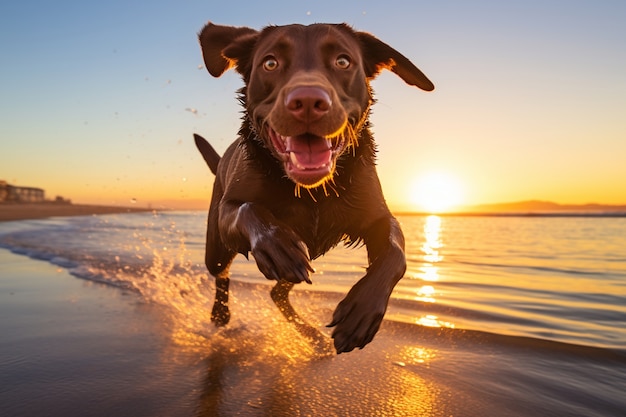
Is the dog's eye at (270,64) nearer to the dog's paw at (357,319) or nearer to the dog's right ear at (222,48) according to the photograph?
the dog's right ear at (222,48)

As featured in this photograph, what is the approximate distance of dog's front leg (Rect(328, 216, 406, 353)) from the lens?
252 centimetres

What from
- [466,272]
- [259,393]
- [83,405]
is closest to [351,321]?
[259,393]

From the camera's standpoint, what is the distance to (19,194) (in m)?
55.3

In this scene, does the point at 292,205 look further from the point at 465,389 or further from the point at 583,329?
the point at 583,329

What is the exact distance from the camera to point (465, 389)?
3.01 metres

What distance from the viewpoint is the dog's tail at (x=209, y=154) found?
5.77 metres

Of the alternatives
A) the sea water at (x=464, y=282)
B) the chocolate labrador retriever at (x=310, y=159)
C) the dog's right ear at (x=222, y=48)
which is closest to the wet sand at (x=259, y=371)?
the chocolate labrador retriever at (x=310, y=159)

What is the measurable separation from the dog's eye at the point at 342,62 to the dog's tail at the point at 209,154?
290 cm

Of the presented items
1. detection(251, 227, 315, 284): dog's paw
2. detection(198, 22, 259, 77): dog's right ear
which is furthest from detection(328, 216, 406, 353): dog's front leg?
detection(198, 22, 259, 77): dog's right ear

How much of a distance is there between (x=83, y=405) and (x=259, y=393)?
38.8 inches

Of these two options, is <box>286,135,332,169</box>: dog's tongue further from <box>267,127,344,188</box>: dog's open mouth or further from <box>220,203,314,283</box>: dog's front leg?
<box>220,203,314,283</box>: dog's front leg

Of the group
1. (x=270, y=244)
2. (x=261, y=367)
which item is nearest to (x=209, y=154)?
(x=261, y=367)

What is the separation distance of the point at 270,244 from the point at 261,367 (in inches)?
46.7

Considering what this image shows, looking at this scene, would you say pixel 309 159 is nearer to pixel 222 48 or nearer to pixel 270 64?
pixel 270 64
